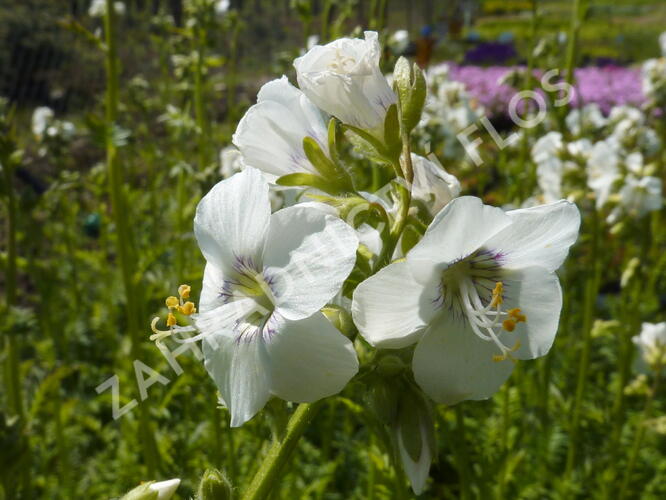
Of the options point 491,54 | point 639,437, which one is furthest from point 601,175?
point 491,54

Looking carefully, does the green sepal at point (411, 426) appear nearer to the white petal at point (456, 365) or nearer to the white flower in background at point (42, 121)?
the white petal at point (456, 365)

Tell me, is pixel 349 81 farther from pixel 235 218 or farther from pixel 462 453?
pixel 462 453

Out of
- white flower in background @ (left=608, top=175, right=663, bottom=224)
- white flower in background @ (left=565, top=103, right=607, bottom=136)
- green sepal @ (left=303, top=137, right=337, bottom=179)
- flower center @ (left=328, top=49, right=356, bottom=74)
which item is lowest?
white flower in background @ (left=608, top=175, right=663, bottom=224)

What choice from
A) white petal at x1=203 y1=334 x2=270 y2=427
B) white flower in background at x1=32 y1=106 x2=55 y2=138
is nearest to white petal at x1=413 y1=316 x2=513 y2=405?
white petal at x1=203 y1=334 x2=270 y2=427

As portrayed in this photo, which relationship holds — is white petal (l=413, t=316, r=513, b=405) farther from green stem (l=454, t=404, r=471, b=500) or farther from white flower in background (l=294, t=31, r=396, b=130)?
green stem (l=454, t=404, r=471, b=500)

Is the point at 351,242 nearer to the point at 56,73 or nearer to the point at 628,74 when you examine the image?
the point at 56,73
